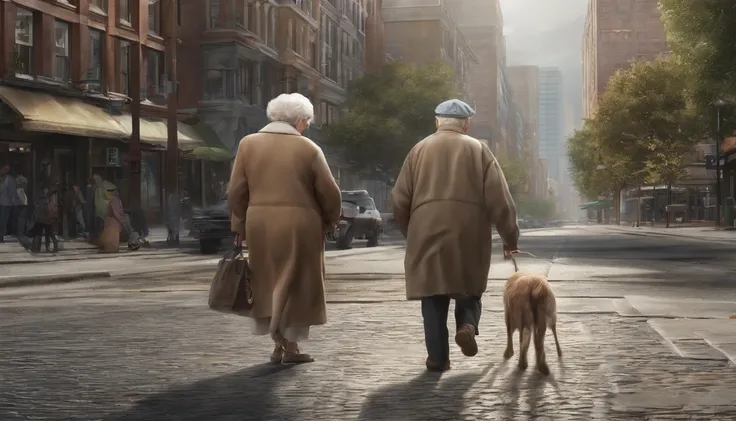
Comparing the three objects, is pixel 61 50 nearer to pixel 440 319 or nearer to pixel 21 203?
pixel 21 203

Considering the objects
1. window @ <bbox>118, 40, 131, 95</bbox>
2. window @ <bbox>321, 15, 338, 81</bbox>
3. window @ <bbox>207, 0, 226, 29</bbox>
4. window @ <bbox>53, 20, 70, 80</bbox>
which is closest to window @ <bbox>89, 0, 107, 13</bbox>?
window @ <bbox>118, 40, 131, 95</bbox>

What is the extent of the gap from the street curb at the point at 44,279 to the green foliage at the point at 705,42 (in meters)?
22.3

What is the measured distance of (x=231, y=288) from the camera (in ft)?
23.6

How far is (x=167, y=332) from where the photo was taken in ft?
31.6

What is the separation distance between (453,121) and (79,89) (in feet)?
91.5

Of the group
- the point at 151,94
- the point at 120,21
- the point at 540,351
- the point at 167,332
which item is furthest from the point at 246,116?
the point at 540,351

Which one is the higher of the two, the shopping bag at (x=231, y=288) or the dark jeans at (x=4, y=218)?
the dark jeans at (x=4, y=218)

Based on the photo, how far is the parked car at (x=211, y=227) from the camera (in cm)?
2775

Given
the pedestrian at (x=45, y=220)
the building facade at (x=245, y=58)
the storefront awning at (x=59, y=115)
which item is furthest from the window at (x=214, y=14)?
the pedestrian at (x=45, y=220)

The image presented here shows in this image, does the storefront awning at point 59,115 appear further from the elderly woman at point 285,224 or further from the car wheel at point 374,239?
the elderly woman at point 285,224

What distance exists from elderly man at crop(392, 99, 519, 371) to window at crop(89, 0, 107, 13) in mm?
29836

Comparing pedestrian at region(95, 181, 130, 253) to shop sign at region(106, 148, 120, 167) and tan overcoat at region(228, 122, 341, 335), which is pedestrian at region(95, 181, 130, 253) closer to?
shop sign at region(106, 148, 120, 167)

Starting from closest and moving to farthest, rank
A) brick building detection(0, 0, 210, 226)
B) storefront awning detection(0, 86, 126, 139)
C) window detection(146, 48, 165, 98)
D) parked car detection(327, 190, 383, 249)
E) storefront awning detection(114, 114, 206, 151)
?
storefront awning detection(0, 86, 126, 139) < brick building detection(0, 0, 210, 226) < parked car detection(327, 190, 383, 249) < storefront awning detection(114, 114, 206, 151) < window detection(146, 48, 165, 98)

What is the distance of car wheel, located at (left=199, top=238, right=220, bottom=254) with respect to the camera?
27.9 meters
